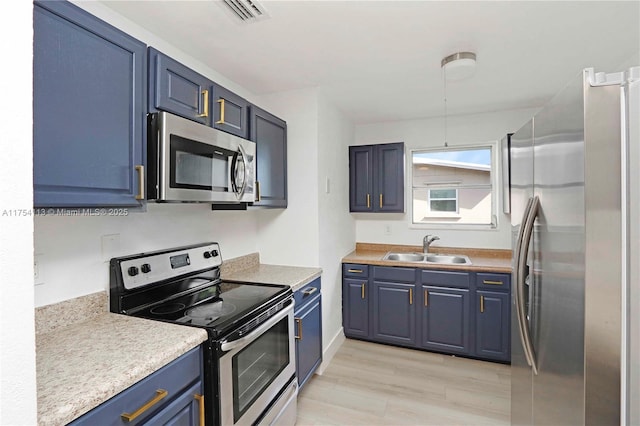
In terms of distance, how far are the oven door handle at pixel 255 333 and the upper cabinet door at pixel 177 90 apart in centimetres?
110

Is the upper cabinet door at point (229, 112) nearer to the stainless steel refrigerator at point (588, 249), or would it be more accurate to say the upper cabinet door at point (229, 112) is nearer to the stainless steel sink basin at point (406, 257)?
the stainless steel refrigerator at point (588, 249)

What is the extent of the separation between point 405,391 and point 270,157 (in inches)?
81.9

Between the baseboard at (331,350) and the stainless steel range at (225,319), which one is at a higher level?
the stainless steel range at (225,319)

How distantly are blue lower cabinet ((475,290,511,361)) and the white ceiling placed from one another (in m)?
1.84

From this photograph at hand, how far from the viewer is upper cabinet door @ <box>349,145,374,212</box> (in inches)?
134

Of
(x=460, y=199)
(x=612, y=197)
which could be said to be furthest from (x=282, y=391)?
(x=460, y=199)

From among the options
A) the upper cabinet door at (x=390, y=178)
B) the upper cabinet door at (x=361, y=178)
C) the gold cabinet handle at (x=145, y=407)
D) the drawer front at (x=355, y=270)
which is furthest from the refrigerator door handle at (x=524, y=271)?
the upper cabinet door at (x=361, y=178)

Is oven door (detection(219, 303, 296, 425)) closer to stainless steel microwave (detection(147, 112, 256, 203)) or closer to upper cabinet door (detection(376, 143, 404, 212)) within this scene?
stainless steel microwave (detection(147, 112, 256, 203))

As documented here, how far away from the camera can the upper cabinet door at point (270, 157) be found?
216 cm

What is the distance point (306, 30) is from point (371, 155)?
1.84m

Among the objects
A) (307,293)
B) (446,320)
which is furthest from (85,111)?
(446,320)

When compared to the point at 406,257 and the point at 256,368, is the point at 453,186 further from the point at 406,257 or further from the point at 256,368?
the point at 256,368

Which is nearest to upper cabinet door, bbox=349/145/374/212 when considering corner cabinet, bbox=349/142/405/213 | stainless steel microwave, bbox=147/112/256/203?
corner cabinet, bbox=349/142/405/213

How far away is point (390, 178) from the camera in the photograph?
3.34 metres
